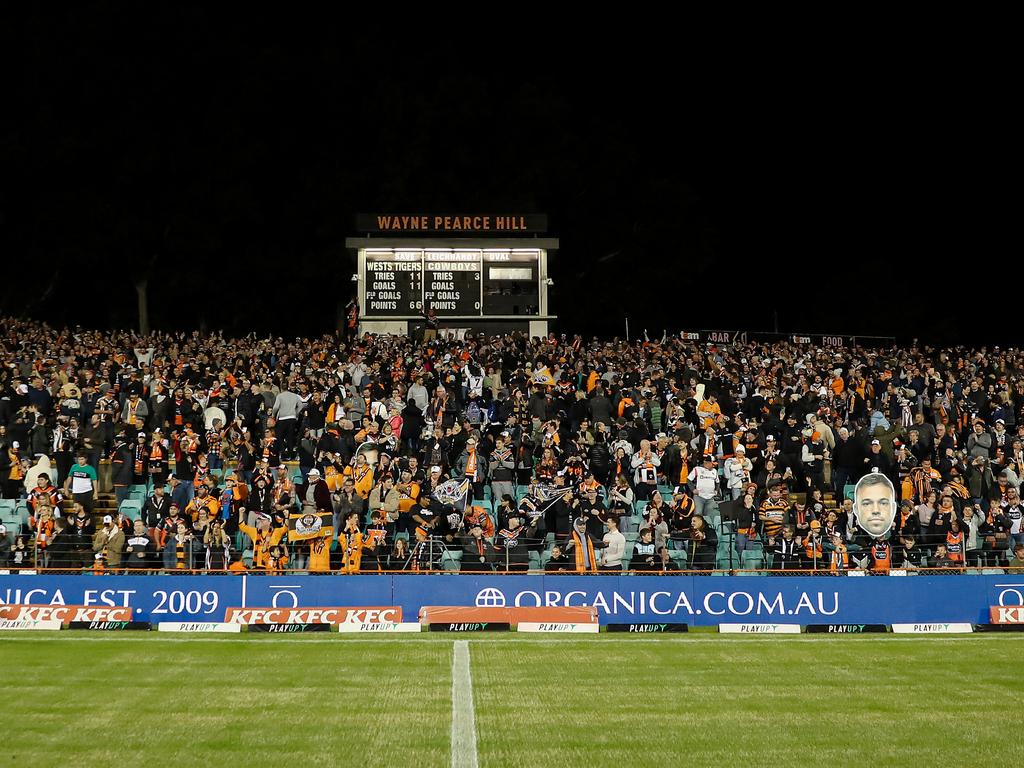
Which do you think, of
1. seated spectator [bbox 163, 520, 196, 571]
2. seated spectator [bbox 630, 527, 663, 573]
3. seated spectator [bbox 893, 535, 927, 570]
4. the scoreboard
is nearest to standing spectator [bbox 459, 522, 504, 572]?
seated spectator [bbox 630, 527, 663, 573]

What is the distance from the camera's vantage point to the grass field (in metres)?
9.44

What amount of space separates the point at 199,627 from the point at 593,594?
644cm

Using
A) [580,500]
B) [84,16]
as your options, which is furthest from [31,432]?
[84,16]

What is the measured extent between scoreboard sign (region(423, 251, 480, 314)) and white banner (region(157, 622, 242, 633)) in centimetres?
2024

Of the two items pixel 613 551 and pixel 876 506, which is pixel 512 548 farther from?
pixel 876 506

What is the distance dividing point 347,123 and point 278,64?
505 centimetres

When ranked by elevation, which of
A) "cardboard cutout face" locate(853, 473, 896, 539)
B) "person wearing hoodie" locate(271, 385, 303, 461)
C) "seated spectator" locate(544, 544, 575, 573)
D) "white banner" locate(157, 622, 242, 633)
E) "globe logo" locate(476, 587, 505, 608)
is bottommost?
"white banner" locate(157, 622, 242, 633)

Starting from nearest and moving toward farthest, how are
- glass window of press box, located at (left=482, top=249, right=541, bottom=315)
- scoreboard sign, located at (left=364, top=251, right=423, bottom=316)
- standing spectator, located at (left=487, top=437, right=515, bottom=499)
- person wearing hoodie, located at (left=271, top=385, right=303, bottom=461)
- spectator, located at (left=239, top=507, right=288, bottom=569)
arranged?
spectator, located at (left=239, top=507, right=288, bottom=569) → standing spectator, located at (left=487, top=437, right=515, bottom=499) → person wearing hoodie, located at (left=271, top=385, right=303, bottom=461) → scoreboard sign, located at (left=364, top=251, right=423, bottom=316) → glass window of press box, located at (left=482, top=249, right=541, bottom=315)

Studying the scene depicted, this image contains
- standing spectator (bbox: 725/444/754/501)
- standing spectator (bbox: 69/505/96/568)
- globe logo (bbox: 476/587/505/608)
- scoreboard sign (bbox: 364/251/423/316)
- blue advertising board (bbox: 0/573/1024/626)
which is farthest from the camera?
scoreboard sign (bbox: 364/251/423/316)

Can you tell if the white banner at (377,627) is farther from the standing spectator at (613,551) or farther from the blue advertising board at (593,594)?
the standing spectator at (613,551)

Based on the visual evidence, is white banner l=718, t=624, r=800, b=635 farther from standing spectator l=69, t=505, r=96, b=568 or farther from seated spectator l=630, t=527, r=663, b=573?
standing spectator l=69, t=505, r=96, b=568

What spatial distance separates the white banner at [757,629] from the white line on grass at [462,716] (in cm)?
494

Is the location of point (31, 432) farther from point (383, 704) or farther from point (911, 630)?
point (911, 630)

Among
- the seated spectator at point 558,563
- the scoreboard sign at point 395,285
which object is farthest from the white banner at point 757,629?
the scoreboard sign at point 395,285
